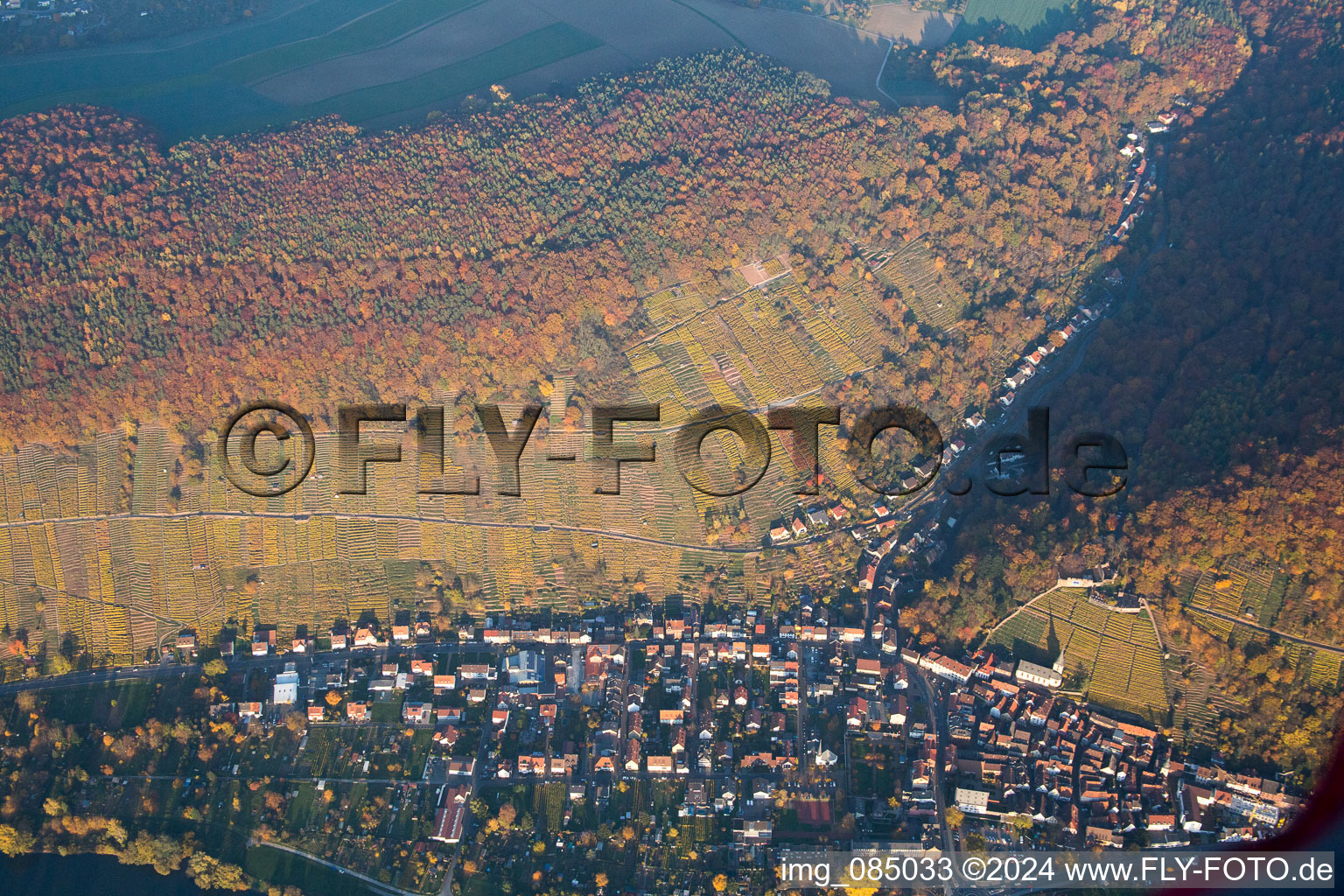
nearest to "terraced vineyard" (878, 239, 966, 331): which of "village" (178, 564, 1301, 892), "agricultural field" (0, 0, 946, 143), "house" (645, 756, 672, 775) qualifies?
"agricultural field" (0, 0, 946, 143)

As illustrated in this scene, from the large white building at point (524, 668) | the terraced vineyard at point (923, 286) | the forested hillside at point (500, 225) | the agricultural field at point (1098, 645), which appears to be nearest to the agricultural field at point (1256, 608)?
the agricultural field at point (1098, 645)

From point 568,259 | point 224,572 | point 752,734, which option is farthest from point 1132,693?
point 224,572

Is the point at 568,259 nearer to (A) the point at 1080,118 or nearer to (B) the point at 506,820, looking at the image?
(B) the point at 506,820

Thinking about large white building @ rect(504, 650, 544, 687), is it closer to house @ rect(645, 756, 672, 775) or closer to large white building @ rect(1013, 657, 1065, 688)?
house @ rect(645, 756, 672, 775)

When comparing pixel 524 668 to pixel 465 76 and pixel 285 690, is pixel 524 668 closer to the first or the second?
pixel 285 690

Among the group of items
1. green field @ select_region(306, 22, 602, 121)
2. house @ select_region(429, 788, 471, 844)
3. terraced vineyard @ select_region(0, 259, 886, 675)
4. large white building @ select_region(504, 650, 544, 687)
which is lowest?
house @ select_region(429, 788, 471, 844)

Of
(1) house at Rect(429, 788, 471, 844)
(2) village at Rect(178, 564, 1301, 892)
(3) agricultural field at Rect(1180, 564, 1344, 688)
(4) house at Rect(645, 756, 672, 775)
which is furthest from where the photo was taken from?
(4) house at Rect(645, 756, 672, 775)
